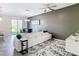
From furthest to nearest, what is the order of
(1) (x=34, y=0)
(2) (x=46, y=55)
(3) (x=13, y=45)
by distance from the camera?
(3) (x=13, y=45) < (2) (x=46, y=55) < (1) (x=34, y=0)

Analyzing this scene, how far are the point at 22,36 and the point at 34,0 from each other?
102 centimetres

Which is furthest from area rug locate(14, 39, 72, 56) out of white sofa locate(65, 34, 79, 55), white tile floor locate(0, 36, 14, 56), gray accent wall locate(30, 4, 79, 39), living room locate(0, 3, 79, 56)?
gray accent wall locate(30, 4, 79, 39)

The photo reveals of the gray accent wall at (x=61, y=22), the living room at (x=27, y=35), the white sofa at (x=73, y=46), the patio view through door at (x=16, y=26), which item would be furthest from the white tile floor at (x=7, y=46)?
the white sofa at (x=73, y=46)

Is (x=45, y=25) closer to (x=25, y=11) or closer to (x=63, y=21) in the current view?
(x=63, y=21)

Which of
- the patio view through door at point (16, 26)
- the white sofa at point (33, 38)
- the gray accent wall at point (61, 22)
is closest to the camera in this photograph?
the patio view through door at point (16, 26)

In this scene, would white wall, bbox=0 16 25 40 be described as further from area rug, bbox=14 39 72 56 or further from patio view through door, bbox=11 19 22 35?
area rug, bbox=14 39 72 56

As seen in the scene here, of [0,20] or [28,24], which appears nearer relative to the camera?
[0,20]

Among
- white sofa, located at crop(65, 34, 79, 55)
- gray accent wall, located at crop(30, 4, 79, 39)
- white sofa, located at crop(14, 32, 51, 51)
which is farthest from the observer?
gray accent wall, located at crop(30, 4, 79, 39)

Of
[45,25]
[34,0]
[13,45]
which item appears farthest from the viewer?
[45,25]

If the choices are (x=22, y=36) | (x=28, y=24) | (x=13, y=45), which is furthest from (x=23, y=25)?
(x=13, y=45)

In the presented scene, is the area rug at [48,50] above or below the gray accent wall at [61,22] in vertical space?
below

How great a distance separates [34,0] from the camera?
1.82 metres

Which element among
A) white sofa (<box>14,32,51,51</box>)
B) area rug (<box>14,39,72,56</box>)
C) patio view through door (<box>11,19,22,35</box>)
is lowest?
area rug (<box>14,39,72,56</box>)

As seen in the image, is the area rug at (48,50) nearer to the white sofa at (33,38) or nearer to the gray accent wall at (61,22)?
the white sofa at (33,38)
